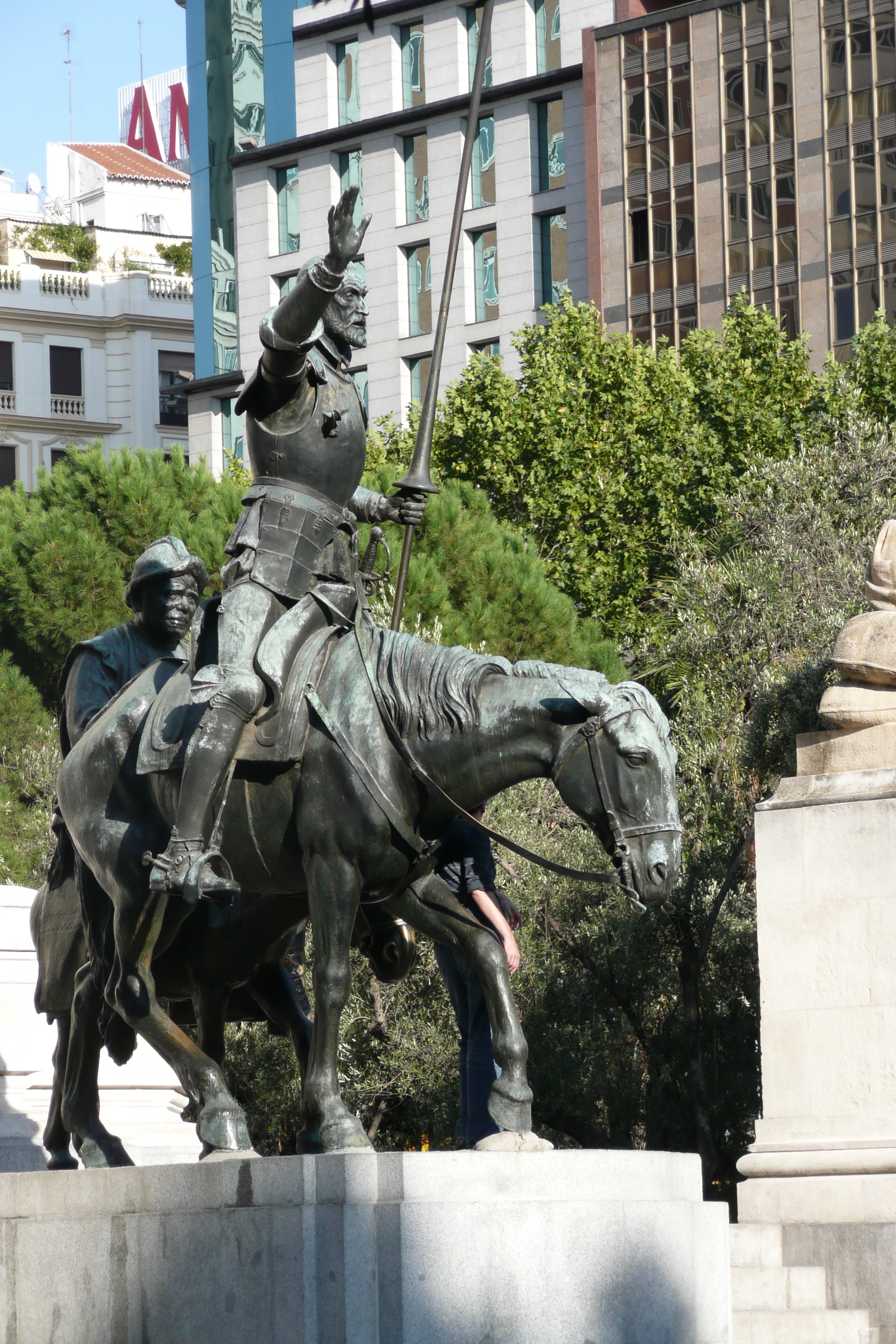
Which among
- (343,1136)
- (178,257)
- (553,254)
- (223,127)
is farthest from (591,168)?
(343,1136)

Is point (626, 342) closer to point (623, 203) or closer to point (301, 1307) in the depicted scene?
point (623, 203)

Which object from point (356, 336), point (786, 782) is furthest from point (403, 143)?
A: point (356, 336)

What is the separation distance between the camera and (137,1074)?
11898 mm

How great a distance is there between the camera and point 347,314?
823 centimetres

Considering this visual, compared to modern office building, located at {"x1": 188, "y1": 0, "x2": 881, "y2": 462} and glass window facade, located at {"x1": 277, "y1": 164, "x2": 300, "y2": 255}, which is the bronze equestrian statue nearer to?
modern office building, located at {"x1": 188, "y1": 0, "x2": 881, "y2": 462}

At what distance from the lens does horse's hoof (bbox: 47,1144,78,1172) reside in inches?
359

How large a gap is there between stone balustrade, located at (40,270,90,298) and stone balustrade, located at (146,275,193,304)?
1.98 metres

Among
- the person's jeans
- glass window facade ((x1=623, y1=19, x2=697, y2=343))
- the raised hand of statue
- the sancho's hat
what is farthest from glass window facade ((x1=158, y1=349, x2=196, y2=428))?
the raised hand of statue

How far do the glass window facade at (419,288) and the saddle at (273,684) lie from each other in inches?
1879

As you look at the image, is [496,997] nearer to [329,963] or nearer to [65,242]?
[329,963]

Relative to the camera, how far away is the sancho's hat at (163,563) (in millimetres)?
9133

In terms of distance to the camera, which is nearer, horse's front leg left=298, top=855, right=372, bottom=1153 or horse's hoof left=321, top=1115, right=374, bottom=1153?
horse's hoof left=321, top=1115, right=374, bottom=1153

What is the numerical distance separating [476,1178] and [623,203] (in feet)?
149

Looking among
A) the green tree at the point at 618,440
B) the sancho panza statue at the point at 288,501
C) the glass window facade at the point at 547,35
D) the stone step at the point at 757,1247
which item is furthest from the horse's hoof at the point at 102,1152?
the glass window facade at the point at 547,35
